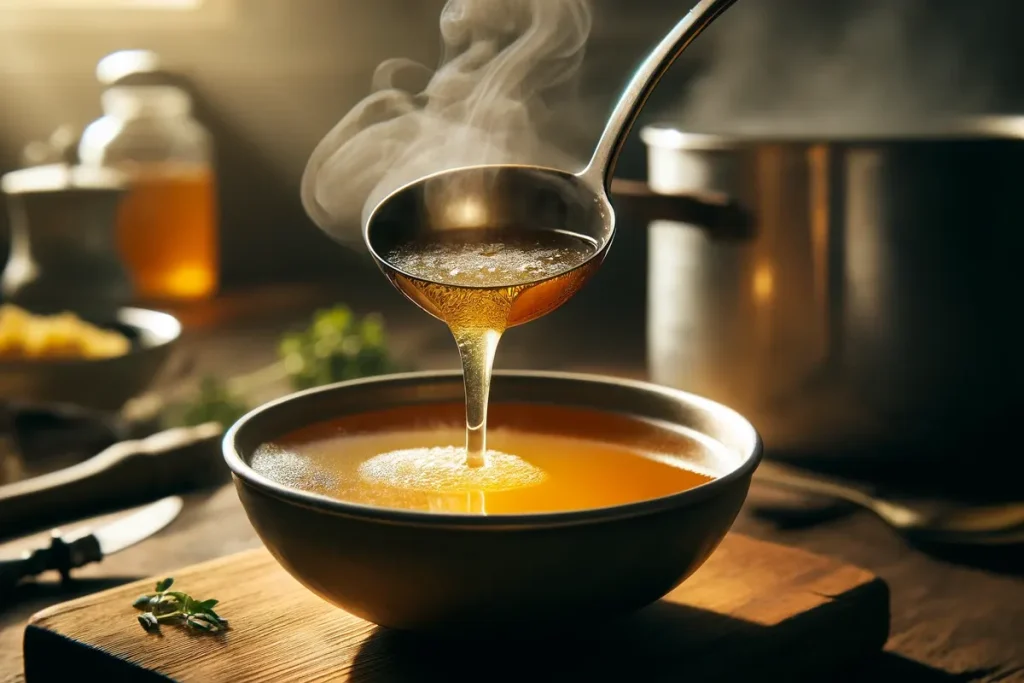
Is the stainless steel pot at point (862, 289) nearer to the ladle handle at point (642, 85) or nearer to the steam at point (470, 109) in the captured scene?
the steam at point (470, 109)

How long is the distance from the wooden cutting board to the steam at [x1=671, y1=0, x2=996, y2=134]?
3.62 ft

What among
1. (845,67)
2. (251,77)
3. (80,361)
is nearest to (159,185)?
(251,77)

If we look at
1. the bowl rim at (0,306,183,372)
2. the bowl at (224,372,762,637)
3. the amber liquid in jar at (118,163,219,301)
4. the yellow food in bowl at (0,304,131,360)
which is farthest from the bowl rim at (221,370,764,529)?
the amber liquid in jar at (118,163,219,301)

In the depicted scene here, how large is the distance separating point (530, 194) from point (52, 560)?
50 centimetres

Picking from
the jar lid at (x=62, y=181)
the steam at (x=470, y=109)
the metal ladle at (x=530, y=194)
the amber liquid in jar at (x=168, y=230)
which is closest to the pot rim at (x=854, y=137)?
the steam at (x=470, y=109)

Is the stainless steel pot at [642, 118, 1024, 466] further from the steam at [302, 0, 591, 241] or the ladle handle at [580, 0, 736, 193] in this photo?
the ladle handle at [580, 0, 736, 193]

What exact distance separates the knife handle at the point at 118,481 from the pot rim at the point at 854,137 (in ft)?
1.92

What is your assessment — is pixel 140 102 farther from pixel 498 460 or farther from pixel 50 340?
pixel 498 460

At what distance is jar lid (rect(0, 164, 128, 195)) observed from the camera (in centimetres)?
199

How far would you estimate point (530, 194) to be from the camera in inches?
38.5

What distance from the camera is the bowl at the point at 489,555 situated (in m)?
0.66

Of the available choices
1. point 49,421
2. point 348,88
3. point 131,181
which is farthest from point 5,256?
point 49,421

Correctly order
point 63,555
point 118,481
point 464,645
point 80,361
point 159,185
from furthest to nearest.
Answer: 1. point 159,185
2. point 80,361
3. point 118,481
4. point 63,555
5. point 464,645

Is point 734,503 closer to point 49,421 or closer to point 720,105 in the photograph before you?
point 49,421
